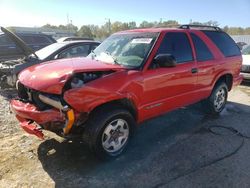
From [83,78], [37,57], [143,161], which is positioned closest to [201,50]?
[143,161]

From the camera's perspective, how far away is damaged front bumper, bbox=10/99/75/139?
3414mm

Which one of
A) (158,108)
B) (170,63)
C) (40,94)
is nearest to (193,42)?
(170,63)

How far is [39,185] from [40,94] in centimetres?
121

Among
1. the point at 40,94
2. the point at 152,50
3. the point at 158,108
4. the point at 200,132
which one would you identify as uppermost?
the point at 152,50

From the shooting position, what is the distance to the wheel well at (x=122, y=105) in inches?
152

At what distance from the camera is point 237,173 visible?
12.2 feet

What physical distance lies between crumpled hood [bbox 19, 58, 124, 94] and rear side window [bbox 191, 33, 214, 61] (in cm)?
195

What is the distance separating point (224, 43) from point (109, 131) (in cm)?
382

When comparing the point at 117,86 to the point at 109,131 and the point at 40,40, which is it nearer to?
the point at 109,131

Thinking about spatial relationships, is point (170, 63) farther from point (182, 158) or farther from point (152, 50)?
point (182, 158)

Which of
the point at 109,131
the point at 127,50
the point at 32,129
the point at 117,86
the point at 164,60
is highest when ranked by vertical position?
the point at 127,50

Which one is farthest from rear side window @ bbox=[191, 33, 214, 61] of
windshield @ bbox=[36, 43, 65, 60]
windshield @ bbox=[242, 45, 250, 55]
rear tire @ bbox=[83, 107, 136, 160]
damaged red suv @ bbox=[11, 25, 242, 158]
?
windshield @ bbox=[242, 45, 250, 55]

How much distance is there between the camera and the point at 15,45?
1097 cm

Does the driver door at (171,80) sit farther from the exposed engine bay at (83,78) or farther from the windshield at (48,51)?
the windshield at (48,51)
